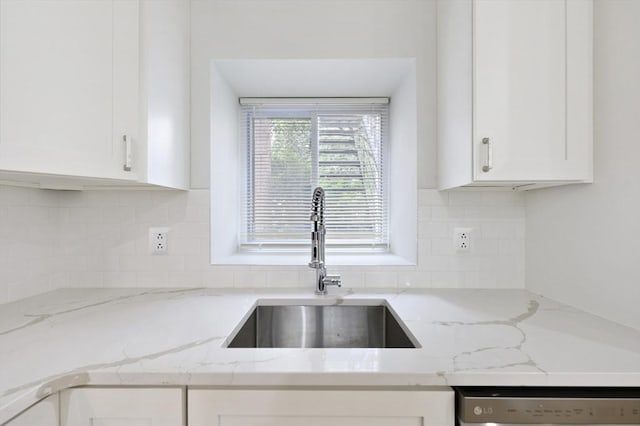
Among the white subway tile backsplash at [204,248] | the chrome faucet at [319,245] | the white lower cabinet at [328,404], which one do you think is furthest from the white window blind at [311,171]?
the white lower cabinet at [328,404]

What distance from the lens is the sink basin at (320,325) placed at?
1367 millimetres

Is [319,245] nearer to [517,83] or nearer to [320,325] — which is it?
[320,325]

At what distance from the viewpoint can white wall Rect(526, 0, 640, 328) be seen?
1.02m

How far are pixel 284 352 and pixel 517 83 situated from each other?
45.1 inches

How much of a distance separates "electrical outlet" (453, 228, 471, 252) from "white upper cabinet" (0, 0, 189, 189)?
50.1 inches

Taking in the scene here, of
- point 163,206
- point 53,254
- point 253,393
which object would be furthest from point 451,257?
point 53,254

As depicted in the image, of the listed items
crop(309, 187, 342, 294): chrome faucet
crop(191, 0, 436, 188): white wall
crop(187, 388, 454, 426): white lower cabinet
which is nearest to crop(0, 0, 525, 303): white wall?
crop(191, 0, 436, 188): white wall

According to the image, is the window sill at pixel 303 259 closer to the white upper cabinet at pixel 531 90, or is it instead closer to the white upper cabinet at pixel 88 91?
the white upper cabinet at pixel 88 91

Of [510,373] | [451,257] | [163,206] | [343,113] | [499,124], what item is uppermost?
[343,113]

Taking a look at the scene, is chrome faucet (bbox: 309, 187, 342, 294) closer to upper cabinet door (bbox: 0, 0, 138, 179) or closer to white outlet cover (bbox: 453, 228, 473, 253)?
white outlet cover (bbox: 453, 228, 473, 253)

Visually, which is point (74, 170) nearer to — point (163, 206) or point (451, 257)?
point (163, 206)

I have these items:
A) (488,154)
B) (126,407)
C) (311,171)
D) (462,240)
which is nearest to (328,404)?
(126,407)

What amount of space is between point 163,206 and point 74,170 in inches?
21.7

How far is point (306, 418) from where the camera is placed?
797mm
